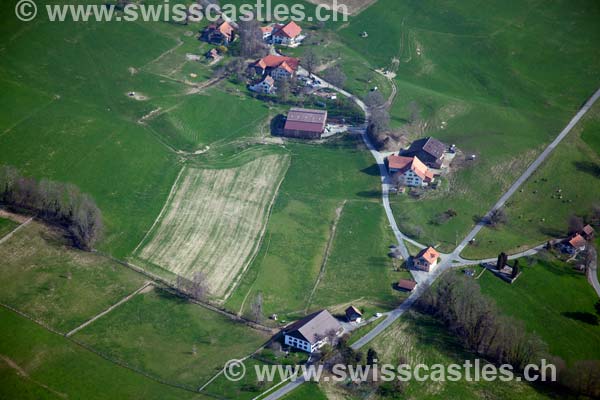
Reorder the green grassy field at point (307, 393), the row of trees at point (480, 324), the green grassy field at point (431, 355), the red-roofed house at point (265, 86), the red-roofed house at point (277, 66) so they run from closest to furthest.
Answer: the green grassy field at point (307, 393)
the green grassy field at point (431, 355)
the row of trees at point (480, 324)
the red-roofed house at point (265, 86)
the red-roofed house at point (277, 66)

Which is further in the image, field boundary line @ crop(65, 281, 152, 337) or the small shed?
the small shed

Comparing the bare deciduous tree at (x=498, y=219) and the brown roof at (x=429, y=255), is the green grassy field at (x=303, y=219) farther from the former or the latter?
the bare deciduous tree at (x=498, y=219)

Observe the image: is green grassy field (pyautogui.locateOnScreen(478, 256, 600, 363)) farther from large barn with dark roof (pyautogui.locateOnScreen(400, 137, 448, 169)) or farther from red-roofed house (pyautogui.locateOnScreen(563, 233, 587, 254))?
large barn with dark roof (pyautogui.locateOnScreen(400, 137, 448, 169))

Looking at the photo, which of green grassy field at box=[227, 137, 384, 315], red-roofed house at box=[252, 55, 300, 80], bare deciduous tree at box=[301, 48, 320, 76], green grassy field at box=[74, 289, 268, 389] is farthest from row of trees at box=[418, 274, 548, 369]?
bare deciduous tree at box=[301, 48, 320, 76]

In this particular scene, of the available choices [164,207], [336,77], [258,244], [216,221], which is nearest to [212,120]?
[164,207]

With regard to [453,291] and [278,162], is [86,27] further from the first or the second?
[453,291]

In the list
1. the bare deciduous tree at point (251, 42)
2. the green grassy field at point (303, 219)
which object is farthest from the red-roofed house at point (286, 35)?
the green grassy field at point (303, 219)
